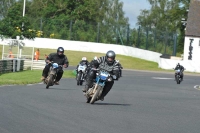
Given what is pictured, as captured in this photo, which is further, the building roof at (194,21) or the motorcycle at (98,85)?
the building roof at (194,21)

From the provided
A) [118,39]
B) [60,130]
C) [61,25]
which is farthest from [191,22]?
[60,130]

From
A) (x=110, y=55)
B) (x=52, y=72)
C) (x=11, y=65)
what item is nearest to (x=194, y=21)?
(x=11, y=65)

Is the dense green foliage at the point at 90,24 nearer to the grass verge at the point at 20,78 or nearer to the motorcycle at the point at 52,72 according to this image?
the grass verge at the point at 20,78

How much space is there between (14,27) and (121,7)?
85.3 metres

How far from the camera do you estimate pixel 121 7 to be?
140 meters

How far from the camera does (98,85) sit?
1850cm

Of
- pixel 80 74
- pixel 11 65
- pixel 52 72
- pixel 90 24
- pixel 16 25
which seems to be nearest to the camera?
pixel 52 72

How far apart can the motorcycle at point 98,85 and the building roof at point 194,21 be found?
57424 millimetres

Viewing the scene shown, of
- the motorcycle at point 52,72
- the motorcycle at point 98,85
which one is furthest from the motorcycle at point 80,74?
the motorcycle at point 98,85

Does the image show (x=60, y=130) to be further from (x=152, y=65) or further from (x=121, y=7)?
(x=121, y=7)

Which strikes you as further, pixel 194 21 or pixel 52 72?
pixel 194 21

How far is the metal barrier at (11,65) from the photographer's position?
4390 cm

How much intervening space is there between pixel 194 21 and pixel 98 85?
2351 inches

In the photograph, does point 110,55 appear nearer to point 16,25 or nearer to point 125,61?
point 16,25
